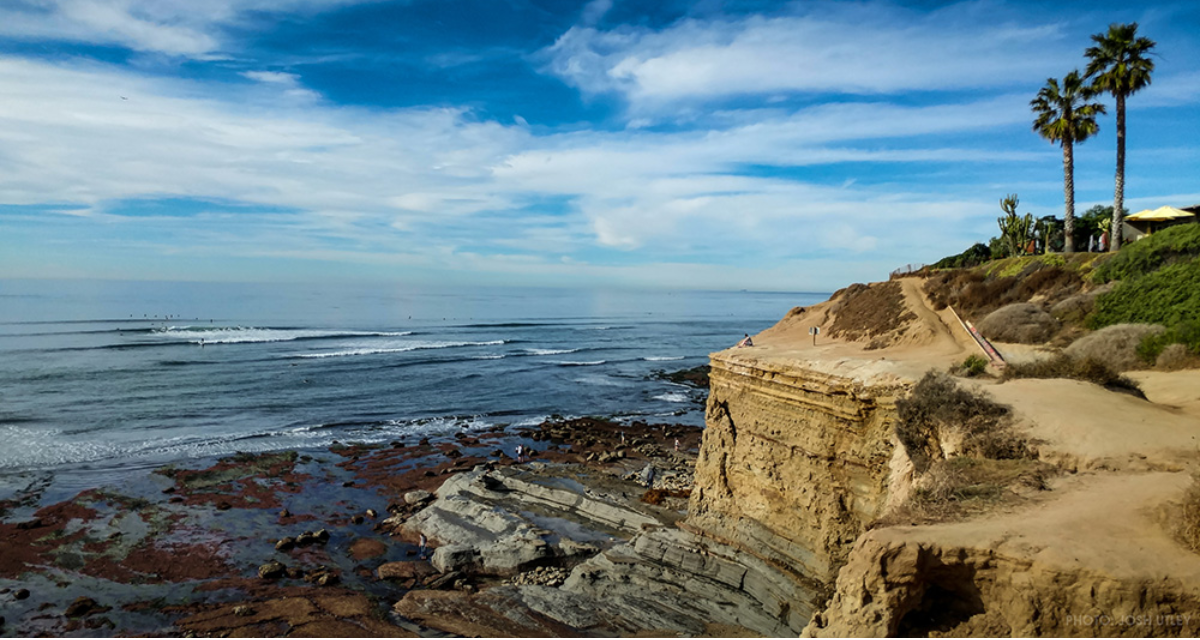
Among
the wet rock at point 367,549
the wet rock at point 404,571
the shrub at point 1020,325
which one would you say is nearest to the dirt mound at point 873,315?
the shrub at point 1020,325

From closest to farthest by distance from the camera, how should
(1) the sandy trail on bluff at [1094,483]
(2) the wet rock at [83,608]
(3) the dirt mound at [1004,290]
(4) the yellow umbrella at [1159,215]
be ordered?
(1) the sandy trail on bluff at [1094,483] → (2) the wet rock at [83,608] → (3) the dirt mound at [1004,290] → (4) the yellow umbrella at [1159,215]

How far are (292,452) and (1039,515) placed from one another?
29431 mm

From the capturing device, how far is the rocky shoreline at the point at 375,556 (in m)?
13.9

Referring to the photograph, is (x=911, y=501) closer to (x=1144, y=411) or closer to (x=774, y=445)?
(x=1144, y=411)

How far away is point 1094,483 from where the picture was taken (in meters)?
7.76

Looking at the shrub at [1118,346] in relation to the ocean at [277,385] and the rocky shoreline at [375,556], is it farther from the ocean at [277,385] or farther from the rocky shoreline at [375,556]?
the ocean at [277,385]

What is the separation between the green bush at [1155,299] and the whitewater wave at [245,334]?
73680 mm

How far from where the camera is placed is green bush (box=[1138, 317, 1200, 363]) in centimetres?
1348

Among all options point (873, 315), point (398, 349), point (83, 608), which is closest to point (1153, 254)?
point (873, 315)

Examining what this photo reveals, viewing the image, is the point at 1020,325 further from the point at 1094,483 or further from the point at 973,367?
the point at 1094,483

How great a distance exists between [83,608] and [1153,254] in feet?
106

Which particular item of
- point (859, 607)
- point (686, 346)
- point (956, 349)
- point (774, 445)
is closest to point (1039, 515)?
point (859, 607)

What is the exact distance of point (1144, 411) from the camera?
31.9 ft

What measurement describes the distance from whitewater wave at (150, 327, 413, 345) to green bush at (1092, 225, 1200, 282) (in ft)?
242
